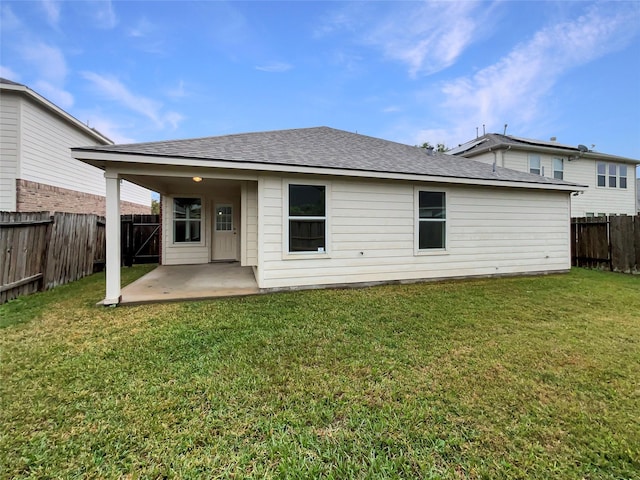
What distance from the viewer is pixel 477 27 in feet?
32.4

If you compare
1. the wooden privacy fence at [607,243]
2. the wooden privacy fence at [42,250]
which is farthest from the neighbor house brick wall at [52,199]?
the wooden privacy fence at [607,243]

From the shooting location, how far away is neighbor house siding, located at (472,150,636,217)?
48.0ft

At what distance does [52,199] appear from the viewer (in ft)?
33.9

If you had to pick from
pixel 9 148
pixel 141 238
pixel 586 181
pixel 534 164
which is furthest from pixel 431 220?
pixel 586 181

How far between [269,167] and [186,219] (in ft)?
17.8

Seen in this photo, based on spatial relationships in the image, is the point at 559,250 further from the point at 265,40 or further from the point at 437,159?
the point at 265,40

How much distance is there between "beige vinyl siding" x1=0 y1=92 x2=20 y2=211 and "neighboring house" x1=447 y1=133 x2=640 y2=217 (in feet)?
59.2

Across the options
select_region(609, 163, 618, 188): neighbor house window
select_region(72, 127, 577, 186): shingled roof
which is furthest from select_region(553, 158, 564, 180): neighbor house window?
select_region(72, 127, 577, 186): shingled roof

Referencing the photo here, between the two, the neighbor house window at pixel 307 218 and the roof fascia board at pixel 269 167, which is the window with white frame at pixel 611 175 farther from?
the neighbor house window at pixel 307 218

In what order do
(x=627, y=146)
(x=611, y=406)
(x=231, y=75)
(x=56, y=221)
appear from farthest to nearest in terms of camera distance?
1. (x=627, y=146)
2. (x=231, y=75)
3. (x=56, y=221)
4. (x=611, y=406)

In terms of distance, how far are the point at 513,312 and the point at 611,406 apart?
268cm

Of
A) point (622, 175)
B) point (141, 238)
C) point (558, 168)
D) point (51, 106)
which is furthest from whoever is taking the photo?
point (622, 175)

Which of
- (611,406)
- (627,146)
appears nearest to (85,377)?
(611,406)

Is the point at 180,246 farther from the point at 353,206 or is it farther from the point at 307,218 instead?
the point at 353,206
